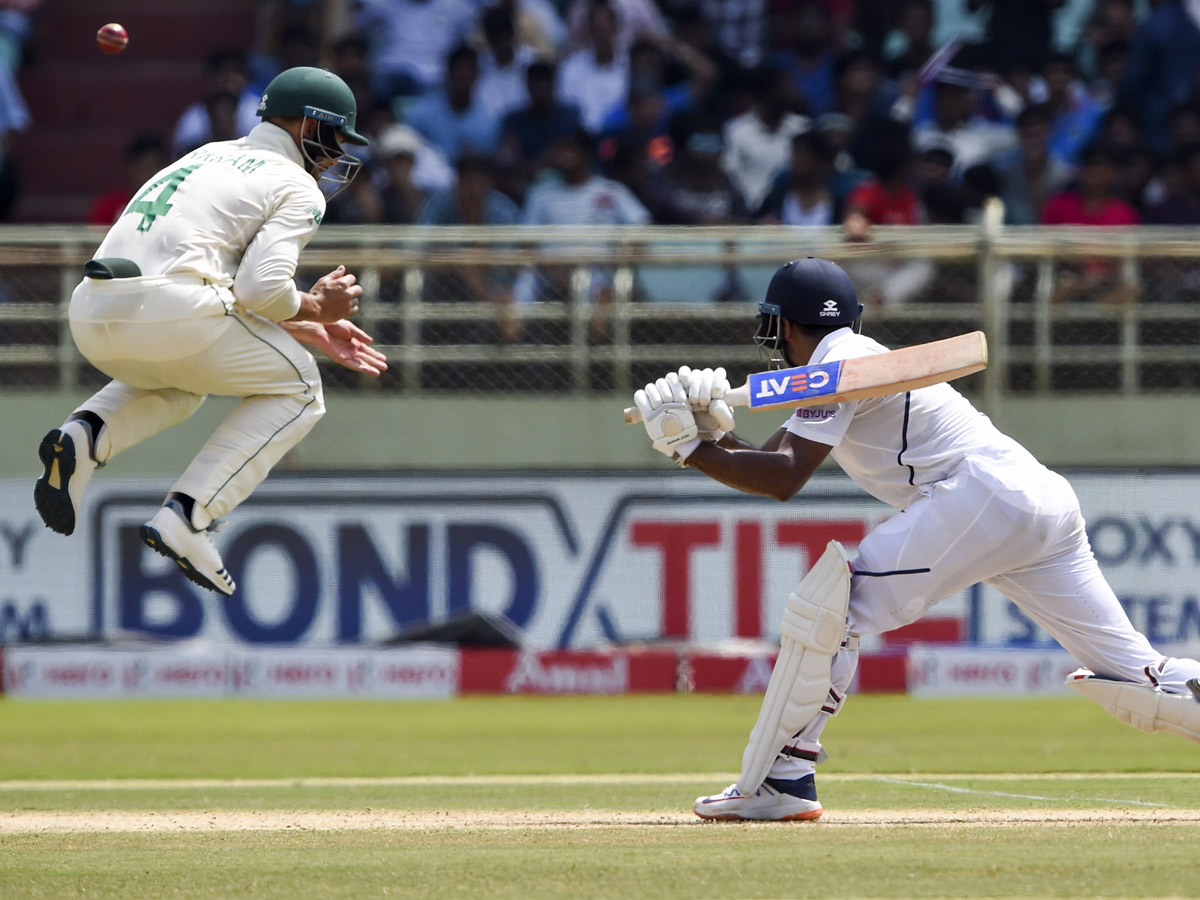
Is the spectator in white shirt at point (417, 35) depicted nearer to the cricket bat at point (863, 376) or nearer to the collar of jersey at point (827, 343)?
the collar of jersey at point (827, 343)

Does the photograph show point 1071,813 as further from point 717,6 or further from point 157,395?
point 717,6

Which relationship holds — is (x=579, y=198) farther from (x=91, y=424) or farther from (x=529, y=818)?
(x=529, y=818)

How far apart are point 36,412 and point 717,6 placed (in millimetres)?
6699

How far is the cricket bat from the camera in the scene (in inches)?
205

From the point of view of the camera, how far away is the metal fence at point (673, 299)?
11.3m

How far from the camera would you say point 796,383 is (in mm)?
5266

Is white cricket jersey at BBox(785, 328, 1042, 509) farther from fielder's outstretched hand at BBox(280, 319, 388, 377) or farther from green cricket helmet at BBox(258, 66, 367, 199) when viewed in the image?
green cricket helmet at BBox(258, 66, 367, 199)

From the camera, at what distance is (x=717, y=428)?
17.9 ft

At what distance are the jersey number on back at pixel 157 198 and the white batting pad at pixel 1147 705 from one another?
3.28 meters

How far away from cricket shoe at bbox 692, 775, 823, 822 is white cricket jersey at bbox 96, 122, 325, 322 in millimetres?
2129

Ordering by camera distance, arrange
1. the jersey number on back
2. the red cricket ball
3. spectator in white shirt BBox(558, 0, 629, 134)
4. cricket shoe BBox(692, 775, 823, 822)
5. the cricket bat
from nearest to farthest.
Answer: the cricket bat < cricket shoe BBox(692, 775, 823, 822) < the jersey number on back < the red cricket ball < spectator in white shirt BBox(558, 0, 629, 134)

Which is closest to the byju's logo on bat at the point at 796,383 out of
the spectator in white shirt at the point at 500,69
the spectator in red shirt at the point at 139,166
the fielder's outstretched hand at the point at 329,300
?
the fielder's outstretched hand at the point at 329,300

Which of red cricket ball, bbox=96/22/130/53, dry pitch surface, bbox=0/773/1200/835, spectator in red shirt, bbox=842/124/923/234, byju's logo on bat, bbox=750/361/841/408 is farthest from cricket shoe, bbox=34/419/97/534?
spectator in red shirt, bbox=842/124/923/234

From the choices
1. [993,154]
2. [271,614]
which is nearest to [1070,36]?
[993,154]
